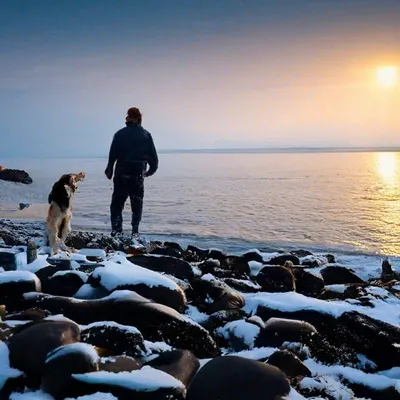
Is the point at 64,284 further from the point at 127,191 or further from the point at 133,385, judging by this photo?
the point at 127,191

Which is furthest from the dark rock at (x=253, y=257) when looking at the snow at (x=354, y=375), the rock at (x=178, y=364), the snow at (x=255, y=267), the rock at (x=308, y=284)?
the rock at (x=178, y=364)

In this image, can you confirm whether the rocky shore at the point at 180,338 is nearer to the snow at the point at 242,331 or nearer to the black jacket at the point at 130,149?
the snow at the point at 242,331

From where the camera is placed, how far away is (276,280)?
5039mm

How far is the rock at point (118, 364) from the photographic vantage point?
250cm

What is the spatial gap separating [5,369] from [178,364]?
929 mm

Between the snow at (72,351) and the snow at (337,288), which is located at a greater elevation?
the snow at (72,351)

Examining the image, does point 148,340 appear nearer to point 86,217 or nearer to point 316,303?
point 316,303

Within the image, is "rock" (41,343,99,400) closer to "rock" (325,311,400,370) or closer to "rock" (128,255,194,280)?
"rock" (325,311,400,370)

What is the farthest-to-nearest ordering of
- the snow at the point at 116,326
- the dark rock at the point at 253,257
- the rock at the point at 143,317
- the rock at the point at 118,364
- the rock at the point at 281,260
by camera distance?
the dark rock at the point at 253,257, the rock at the point at 281,260, the rock at the point at 143,317, the snow at the point at 116,326, the rock at the point at 118,364

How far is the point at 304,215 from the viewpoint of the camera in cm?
1429

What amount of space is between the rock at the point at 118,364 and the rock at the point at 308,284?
2.99 m

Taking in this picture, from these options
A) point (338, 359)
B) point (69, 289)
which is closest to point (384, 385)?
point (338, 359)

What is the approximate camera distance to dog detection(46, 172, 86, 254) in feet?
21.9

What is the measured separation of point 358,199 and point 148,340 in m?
15.9
